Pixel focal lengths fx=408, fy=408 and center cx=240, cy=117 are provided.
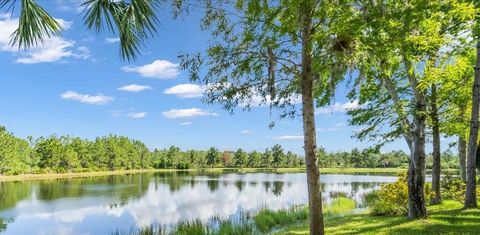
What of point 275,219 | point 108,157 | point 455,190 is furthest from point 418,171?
point 108,157

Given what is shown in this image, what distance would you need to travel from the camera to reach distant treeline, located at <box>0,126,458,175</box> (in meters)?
82.0

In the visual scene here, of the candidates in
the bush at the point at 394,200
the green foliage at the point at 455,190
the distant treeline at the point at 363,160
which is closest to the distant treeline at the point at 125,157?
the distant treeline at the point at 363,160

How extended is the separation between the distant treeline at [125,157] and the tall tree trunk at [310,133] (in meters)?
52.5

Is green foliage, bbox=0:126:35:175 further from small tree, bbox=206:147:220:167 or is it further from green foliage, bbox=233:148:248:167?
green foliage, bbox=233:148:248:167

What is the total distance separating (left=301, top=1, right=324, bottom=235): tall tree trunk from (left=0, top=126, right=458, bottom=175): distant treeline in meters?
52.5

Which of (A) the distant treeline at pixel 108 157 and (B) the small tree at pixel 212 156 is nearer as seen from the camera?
(A) the distant treeline at pixel 108 157

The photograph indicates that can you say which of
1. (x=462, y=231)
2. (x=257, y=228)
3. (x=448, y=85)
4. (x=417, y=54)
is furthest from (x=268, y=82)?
(x=257, y=228)

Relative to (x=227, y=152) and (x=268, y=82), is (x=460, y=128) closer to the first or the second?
(x=268, y=82)

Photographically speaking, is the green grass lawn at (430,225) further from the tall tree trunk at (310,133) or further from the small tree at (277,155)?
the small tree at (277,155)

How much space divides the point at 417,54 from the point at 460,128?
639 cm

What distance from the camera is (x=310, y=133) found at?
9.52 metres

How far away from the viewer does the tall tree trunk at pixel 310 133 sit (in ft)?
31.0

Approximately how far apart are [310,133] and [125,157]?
11308 cm

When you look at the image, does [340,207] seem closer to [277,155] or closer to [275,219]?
[275,219]
